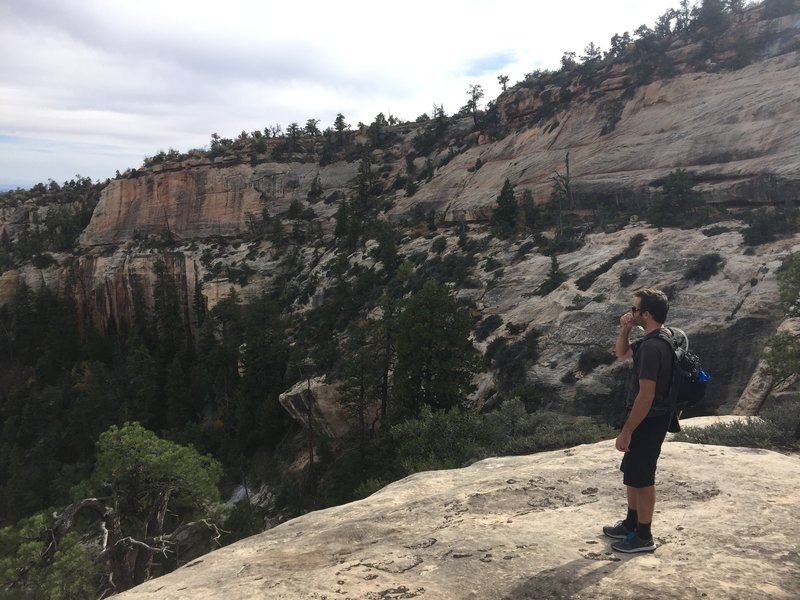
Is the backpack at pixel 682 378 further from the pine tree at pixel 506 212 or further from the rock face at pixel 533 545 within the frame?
the pine tree at pixel 506 212

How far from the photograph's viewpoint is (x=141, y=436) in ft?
52.3

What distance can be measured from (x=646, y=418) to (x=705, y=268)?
2164 cm

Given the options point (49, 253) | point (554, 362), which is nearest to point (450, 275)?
point (554, 362)

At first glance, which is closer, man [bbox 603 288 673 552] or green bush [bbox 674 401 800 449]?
man [bbox 603 288 673 552]

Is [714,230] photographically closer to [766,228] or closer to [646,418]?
[766,228]

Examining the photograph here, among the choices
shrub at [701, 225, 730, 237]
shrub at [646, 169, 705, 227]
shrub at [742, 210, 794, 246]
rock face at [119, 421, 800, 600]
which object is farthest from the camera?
shrub at [646, 169, 705, 227]

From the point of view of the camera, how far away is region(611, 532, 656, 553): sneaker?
14.5ft

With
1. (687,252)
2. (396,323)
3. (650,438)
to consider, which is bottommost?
(396,323)

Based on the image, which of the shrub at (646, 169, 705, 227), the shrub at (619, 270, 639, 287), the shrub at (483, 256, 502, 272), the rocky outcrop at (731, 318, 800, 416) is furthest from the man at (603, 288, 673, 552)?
the shrub at (483, 256, 502, 272)

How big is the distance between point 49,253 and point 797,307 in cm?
8063

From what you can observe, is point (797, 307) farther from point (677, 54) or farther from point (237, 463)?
point (677, 54)

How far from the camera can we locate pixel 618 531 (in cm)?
476

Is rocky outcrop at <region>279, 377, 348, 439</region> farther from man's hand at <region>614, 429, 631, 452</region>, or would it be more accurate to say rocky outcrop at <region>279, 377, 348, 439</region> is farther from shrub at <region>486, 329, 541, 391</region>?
man's hand at <region>614, 429, 631, 452</region>

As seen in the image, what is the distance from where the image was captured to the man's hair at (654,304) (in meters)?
4.43
